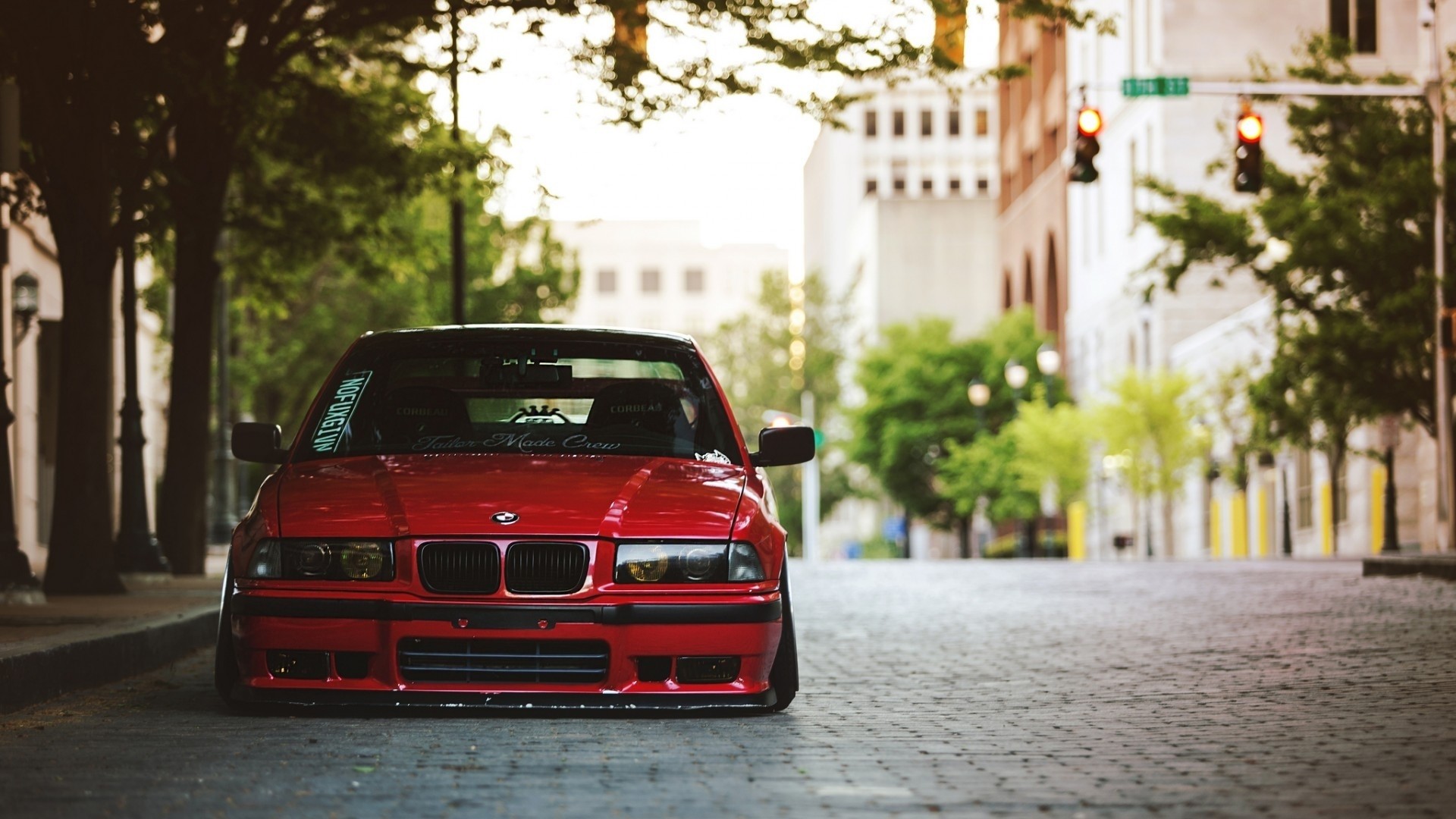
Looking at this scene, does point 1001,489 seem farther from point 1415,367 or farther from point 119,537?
point 119,537

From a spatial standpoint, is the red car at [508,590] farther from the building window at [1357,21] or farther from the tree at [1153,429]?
the building window at [1357,21]

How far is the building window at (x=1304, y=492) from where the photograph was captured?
51438 mm

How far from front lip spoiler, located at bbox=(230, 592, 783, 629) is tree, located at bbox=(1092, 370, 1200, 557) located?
47497mm

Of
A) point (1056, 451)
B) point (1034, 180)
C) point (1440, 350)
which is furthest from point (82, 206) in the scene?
point (1034, 180)

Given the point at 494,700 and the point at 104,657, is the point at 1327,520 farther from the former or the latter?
the point at 494,700

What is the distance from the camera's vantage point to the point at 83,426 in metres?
16.4

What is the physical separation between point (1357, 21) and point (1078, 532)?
1982cm

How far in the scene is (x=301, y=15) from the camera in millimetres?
19016

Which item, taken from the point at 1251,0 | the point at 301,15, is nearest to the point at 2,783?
the point at 301,15

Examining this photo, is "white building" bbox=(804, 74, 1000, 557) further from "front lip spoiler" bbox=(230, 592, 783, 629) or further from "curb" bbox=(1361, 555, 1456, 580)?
"front lip spoiler" bbox=(230, 592, 783, 629)

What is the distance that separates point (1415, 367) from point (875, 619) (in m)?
18.2

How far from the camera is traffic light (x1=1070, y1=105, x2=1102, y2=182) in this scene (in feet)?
77.9

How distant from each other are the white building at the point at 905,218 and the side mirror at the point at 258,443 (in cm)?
8992

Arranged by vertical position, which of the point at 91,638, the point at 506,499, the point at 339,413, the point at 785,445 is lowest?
the point at 91,638
